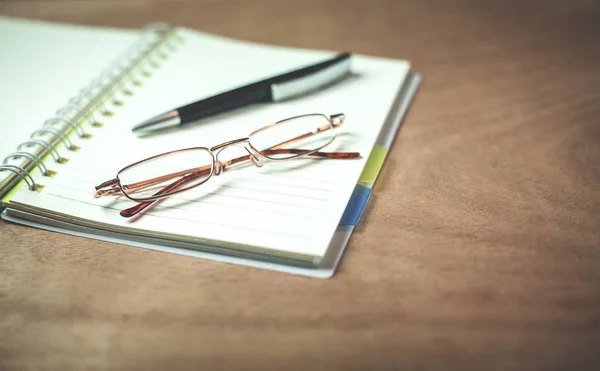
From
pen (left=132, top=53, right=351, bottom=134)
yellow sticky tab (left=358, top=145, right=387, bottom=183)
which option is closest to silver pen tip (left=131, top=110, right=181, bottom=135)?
pen (left=132, top=53, right=351, bottom=134)

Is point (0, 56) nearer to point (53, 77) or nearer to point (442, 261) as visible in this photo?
point (53, 77)

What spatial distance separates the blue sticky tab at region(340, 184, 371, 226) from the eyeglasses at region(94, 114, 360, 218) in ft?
0.15

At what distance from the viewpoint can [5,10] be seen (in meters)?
1.04

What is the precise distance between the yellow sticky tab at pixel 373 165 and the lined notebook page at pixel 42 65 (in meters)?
0.38

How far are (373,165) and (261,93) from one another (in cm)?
18

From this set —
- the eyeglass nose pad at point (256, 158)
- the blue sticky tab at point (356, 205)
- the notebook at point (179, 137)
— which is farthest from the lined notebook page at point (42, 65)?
the blue sticky tab at point (356, 205)

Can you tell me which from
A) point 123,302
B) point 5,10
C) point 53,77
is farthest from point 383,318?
point 5,10

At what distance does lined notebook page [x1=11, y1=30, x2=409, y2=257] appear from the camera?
555 millimetres

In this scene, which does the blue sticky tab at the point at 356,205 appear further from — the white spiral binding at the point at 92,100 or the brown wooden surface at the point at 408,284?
the white spiral binding at the point at 92,100

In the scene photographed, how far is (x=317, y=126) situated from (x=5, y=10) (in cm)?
69

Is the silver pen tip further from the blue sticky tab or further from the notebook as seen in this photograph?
the blue sticky tab

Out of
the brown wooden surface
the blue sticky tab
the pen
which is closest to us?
the brown wooden surface

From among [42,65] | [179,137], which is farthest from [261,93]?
[42,65]

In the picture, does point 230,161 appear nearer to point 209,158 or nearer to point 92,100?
point 209,158
